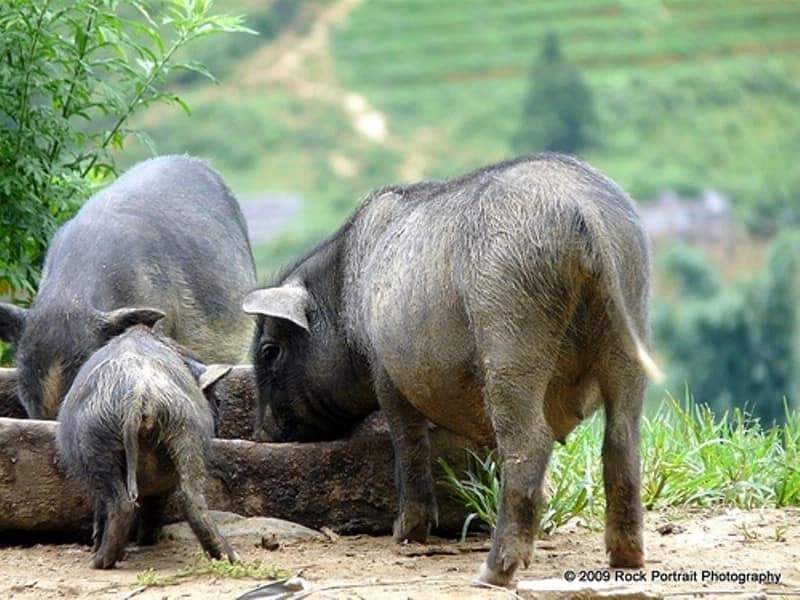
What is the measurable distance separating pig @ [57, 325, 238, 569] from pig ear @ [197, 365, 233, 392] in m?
0.22

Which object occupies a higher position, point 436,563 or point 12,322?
point 12,322

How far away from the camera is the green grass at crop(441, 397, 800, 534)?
719cm

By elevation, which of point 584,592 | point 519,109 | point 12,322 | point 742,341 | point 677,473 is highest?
point 12,322

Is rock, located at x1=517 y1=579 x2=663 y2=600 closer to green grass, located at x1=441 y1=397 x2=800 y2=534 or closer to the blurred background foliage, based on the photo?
green grass, located at x1=441 y1=397 x2=800 y2=534

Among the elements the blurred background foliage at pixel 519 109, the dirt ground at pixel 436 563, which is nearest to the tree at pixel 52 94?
the dirt ground at pixel 436 563

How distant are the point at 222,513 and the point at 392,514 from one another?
749mm

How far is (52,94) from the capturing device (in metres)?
8.53

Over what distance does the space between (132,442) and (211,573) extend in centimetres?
58

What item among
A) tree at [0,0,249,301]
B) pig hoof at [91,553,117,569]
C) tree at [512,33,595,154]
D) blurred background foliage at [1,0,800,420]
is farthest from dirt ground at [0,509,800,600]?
tree at [512,33,595,154]

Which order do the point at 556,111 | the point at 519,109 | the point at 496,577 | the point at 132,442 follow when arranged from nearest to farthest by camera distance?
the point at 496,577, the point at 132,442, the point at 556,111, the point at 519,109

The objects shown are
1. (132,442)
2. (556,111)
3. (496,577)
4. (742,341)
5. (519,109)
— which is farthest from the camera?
(519,109)

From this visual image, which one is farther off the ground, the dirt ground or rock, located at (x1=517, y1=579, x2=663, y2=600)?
rock, located at (x1=517, y1=579, x2=663, y2=600)

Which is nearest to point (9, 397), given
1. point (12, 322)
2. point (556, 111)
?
point (12, 322)

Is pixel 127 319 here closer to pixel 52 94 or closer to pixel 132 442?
pixel 132 442
